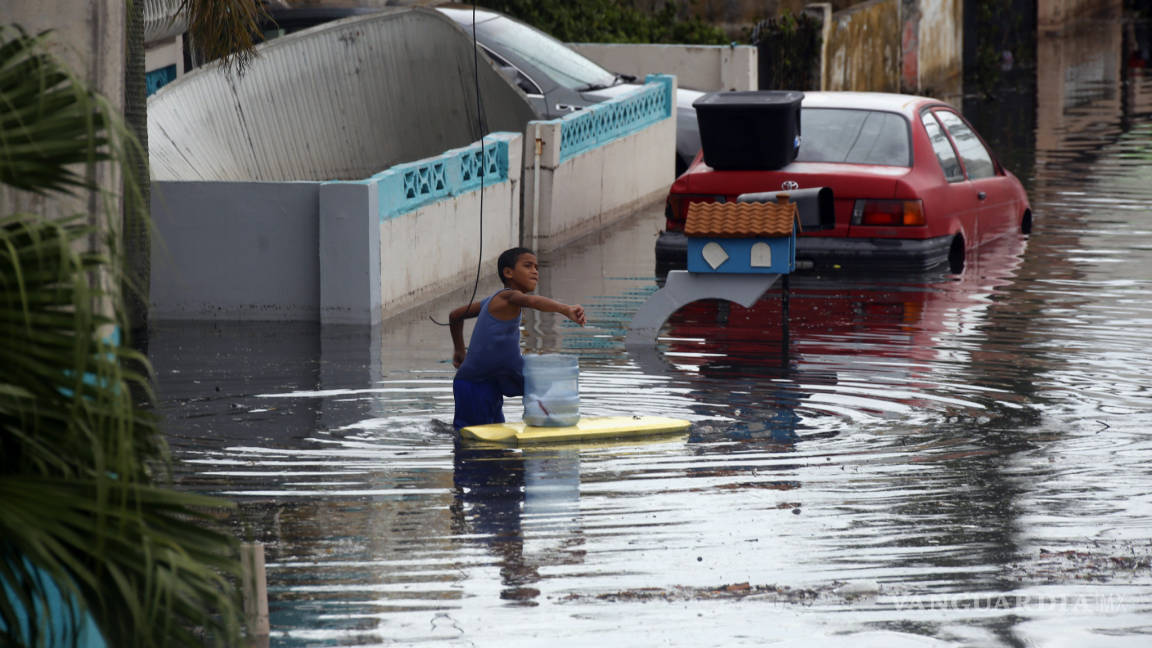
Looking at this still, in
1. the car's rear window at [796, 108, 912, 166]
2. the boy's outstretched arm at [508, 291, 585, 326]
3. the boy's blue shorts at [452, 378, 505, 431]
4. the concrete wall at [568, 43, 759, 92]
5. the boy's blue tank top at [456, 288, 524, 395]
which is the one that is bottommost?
the boy's blue shorts at [452, 378, 505, 431]

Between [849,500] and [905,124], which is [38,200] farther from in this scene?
[905,124]

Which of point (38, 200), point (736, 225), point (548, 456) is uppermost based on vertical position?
point (38, 200)

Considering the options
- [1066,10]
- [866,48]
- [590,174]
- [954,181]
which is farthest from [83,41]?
[1066,10]

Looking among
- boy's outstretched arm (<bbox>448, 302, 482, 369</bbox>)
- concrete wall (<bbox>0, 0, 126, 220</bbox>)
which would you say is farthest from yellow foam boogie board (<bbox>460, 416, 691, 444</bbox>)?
concrete wall (<bbox>0, 0, 126, 220</bbox>)

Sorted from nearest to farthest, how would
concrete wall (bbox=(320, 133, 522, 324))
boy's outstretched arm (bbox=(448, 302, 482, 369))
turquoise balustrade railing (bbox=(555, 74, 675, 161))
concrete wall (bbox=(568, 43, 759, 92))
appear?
1. boy's outstretched arm (bbox=(448, 302, 482, 369))
2. concrete wall (bbox=(320, 133, 522, 324))
3. turquoise balustrade railing (bbox=(555, 74, 675, 161))
4. concrete wall (bbox=(568, 43, 759, 92))

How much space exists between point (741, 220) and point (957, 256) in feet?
12.2

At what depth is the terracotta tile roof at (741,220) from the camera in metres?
11.4

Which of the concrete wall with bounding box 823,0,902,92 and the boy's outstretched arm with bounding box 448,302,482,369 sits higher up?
the concrete wall with bounding box 823,0,902,92

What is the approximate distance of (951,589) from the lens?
245 inches

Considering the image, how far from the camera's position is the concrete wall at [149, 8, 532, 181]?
1670 centimetres

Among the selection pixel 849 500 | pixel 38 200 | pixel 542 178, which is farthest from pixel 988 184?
pixel 38 200

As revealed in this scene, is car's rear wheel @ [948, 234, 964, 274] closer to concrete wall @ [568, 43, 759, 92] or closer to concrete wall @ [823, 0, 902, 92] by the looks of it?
concrete wall @ [568, 43, 759, 92]

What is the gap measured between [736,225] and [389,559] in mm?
5313

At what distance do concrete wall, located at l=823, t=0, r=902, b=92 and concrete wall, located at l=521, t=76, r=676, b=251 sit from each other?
852 cm
